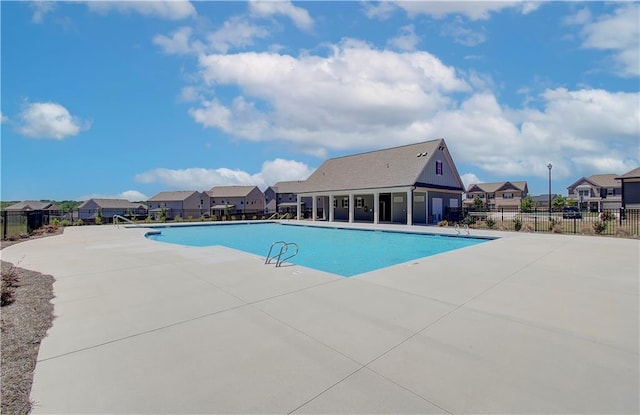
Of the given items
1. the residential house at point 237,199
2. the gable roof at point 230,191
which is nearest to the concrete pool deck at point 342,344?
the residential house at point 237,199

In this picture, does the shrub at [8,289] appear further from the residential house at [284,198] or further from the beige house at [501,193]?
the beige house at [501,193]

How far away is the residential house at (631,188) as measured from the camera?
22033 mm

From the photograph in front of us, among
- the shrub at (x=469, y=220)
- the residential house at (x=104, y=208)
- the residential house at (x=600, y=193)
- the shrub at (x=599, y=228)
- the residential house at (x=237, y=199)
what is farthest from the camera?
the residential house at (x=104, y=208)

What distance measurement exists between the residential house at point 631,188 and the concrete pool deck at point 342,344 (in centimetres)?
2280

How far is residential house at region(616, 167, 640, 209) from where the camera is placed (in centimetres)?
2203

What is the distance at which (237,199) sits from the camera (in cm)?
6675

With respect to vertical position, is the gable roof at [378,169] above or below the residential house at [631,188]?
above

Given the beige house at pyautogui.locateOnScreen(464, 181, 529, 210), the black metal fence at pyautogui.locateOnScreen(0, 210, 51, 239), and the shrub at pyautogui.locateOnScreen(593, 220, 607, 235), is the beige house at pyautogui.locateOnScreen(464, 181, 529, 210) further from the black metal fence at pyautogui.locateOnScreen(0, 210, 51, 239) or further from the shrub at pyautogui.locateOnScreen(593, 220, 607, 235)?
the black metal fence at pyautogui.locateOnScreen(0, 210, 51, 239)

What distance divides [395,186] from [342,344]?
19575 millimetres

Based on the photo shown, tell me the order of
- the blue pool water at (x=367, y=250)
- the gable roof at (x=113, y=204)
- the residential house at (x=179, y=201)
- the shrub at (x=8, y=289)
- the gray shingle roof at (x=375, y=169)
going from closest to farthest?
the shrub at (x=8, y=289), the blue pool water at (x=367, y=250), the gray shingle roof at (x=375, y=169), the residential house at (x=179, y=201), the gable roof at (x=113, y=204)

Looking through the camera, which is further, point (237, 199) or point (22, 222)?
point (237, 199)

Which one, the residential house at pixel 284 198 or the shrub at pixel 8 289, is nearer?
the shrub at pixel 8 289

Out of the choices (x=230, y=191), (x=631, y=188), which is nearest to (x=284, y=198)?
(x=230, y=191)

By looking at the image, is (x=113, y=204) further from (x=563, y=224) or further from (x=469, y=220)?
(x=563, y=224)
